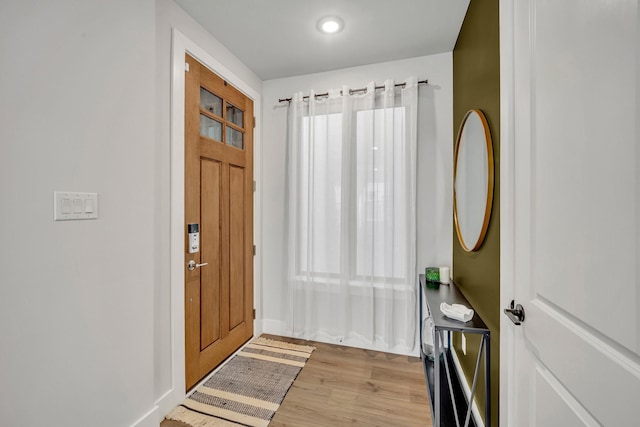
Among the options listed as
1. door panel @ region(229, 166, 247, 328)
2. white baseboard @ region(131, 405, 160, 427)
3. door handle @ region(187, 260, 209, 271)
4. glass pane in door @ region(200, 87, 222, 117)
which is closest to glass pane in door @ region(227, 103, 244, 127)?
glass pane in door @ region(200, 87, 222, 117)

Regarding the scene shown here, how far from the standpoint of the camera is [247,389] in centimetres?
204

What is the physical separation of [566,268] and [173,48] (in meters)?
2.31

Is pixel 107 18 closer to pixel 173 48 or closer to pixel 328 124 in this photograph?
pixel 173 48

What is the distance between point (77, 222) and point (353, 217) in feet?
6.42

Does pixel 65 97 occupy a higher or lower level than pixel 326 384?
higher

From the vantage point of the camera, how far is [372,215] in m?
2.56

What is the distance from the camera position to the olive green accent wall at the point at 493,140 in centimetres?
137

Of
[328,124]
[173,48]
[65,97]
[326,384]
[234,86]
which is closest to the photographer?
[65,97]

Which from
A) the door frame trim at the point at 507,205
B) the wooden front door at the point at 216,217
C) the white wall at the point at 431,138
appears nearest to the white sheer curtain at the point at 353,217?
the white wall at the point at 431,138

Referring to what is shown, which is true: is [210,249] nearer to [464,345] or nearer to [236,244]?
[236,244]

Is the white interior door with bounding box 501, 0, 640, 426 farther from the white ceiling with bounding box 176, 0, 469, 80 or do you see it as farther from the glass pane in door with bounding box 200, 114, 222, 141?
the glass pane in door with bounding box 200, 114, 222, 141

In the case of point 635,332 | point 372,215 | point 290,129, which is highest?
point 290,129

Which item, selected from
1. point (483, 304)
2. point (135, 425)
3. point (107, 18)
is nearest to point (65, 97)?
point (107, 18)

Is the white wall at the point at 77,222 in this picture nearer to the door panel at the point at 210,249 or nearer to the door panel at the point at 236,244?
the door panel at the point at 210,249
